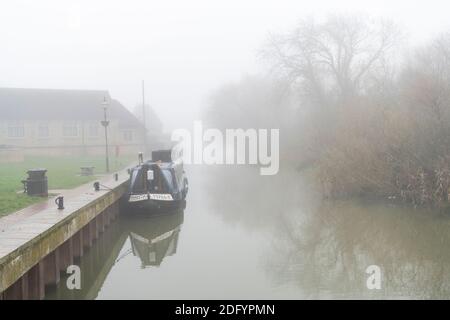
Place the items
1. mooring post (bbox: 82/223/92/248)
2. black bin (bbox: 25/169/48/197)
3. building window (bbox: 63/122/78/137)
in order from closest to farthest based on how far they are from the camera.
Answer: mooring post (bbox: 82/223/92/248)
black bin (bbox: 25/169/48/197)
building window (bbox: 63/122/78/137)

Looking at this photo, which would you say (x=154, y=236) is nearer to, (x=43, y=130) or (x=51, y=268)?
(x=51, y=268)

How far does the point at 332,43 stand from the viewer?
35750 millimetres

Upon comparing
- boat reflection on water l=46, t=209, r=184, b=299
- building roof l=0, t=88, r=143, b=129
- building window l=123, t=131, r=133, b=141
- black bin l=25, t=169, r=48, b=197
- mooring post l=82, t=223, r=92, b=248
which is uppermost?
building roof l=0, t=88, r=143, b=129

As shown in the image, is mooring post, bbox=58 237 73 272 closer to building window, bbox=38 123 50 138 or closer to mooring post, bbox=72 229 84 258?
mooring post, bbox=72 229 84 258

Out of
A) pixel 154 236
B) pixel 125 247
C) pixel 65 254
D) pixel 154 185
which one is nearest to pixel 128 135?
pixel 154 185

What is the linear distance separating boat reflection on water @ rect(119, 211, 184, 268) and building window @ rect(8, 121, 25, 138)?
3418cm

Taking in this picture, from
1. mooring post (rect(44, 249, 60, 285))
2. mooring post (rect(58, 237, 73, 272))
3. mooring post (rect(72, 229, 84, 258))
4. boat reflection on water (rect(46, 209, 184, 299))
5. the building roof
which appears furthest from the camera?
the building roof

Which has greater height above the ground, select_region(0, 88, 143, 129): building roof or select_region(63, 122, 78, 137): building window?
select_region(0, 88, 143, 129): building roof

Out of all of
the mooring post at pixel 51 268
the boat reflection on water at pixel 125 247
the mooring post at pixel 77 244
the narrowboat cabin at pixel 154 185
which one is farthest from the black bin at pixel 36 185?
the mooring post at pixel 51 268

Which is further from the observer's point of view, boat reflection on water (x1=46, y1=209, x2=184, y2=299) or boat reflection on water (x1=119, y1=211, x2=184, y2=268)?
boat reflection on water (x1=119, y1=211, x2=184, y2=268)

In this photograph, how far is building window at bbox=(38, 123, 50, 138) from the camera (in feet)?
158

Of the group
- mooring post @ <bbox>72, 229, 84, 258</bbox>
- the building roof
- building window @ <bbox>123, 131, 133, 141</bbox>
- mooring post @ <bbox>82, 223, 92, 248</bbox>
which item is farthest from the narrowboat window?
building window @ <bbox>123, 131, 133, 141</bbox>
